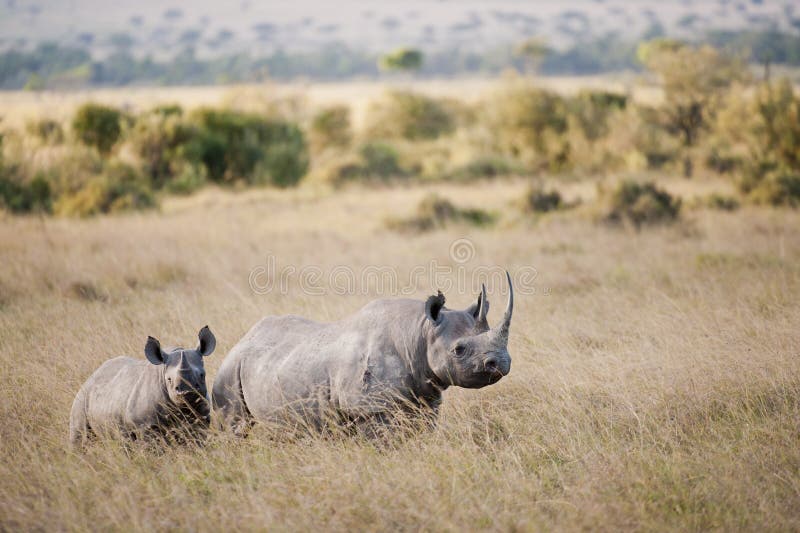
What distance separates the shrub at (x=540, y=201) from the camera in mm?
19122

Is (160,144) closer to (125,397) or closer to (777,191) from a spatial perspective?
(777,191)

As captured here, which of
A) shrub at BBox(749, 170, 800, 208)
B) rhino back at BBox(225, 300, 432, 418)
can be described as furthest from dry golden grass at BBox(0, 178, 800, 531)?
shrub at BBox(749, 170, 800, 208)

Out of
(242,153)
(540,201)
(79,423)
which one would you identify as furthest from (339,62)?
(79,423)

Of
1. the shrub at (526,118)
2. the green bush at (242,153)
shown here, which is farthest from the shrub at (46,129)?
the shrub at (526,118)

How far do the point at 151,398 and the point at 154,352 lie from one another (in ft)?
1.08

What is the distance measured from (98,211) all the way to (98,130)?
29.6 feet

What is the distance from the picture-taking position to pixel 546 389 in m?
6.79

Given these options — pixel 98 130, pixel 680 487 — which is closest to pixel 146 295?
pixel 680 487

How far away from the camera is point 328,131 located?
4066cm

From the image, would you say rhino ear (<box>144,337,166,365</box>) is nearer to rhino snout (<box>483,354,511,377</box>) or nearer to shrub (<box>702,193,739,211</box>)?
rhino snout (<box>483,354,511,377</box>)

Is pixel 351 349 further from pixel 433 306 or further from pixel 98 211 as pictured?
pixel 98 211

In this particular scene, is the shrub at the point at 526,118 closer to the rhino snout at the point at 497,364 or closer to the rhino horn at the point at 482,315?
the rhino horn at the point at 482,315

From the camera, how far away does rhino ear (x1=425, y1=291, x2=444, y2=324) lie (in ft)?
16.9

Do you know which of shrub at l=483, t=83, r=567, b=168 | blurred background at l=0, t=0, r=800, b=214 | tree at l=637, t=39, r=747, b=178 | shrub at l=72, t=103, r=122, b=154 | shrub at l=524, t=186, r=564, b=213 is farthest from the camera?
shrub at l=483, t=83, r=567, b=168
